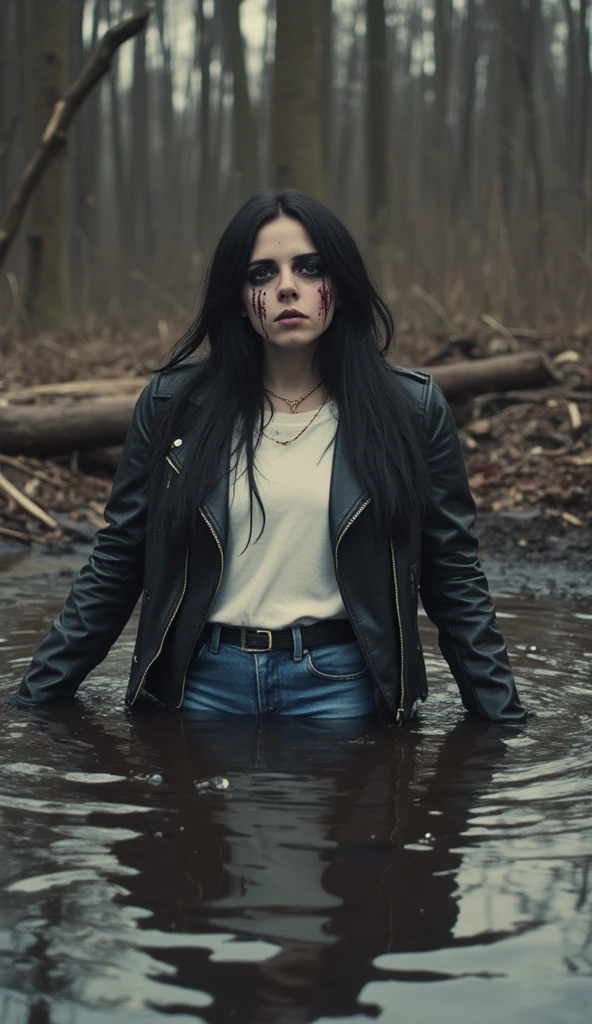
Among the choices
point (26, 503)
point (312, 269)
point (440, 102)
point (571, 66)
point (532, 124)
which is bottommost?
point (26, 503)

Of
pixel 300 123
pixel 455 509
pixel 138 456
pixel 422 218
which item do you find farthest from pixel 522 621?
pixel 422 218

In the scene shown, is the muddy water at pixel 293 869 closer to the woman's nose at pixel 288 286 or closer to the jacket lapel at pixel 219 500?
the jacket lapel at pixel 219 500

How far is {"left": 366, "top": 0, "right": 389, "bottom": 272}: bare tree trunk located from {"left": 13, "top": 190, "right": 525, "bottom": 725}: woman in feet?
46.0

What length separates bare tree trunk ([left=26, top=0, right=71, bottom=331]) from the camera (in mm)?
14664

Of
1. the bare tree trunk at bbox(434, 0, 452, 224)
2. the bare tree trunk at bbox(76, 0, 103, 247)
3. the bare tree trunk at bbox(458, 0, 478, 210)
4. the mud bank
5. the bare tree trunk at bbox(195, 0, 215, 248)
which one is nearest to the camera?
the mud bank

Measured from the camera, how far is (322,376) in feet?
13.3

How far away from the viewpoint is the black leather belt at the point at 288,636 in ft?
12.6

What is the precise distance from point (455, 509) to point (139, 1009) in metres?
2.12

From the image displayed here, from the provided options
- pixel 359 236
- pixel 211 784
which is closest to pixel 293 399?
pixel 211 784

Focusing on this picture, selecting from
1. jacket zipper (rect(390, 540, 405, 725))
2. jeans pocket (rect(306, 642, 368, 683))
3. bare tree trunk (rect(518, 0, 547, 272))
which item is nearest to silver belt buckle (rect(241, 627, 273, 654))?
jeans pocket (rect(306, 642, 368, 683))

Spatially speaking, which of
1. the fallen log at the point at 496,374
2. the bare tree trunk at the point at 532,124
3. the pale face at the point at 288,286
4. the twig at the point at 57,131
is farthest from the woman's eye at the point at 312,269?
the bare tree trunk at the point at 532,124

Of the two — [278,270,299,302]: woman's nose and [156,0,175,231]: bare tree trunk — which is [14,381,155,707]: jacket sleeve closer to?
[278,270,299,302]: woman's nose

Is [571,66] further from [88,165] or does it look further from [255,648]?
[255,648]

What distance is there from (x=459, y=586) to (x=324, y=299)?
94 cm
